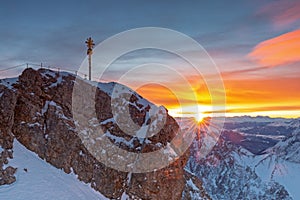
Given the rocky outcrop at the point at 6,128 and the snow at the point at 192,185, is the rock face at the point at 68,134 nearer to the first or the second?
the rocky outcrop at the point at 6,128

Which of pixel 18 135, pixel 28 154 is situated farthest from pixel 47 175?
pixel 18 135

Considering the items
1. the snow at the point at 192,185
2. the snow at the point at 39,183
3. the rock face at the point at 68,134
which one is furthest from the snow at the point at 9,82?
the snow at the point at 192,185

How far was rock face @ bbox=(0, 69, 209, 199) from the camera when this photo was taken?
40469mm

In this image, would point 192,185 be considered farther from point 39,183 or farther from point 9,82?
point 39,183

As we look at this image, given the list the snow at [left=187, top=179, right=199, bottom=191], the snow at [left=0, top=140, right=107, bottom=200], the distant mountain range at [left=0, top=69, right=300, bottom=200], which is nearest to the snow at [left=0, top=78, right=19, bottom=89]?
the distant mountain range at [left=0, top=69, right=300, bottom=200]

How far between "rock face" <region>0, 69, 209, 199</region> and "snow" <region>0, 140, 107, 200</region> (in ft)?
4.20

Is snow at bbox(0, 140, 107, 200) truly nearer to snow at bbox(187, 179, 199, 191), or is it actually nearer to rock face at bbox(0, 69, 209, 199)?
rock face at bbox(0, 69, 209, 199)

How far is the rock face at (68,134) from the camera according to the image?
133 feet

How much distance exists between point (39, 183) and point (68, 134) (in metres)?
11.2

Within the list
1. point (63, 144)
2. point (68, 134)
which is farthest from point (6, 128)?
point (68, 134)

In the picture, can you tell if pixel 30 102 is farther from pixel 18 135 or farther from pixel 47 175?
pixel 47 175

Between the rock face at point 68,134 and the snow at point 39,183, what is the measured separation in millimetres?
1280

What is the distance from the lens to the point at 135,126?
49.7 meters

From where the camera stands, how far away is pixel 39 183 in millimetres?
33438
